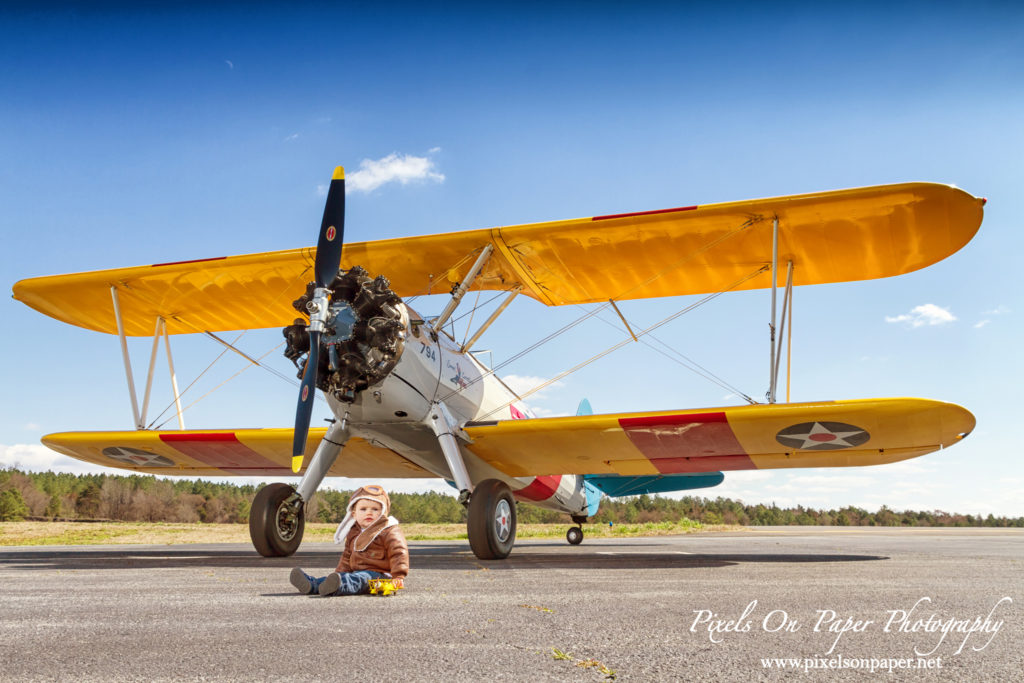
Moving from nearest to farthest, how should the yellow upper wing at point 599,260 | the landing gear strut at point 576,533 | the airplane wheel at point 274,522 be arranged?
the airplane wheel at point 274,522 < the yellow upper wing at point 599,260 < the landing gear strut at point 576,533

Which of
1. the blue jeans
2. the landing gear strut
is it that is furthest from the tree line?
the blue jeans

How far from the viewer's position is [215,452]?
10.5 meters

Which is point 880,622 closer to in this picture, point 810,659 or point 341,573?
point 810,659

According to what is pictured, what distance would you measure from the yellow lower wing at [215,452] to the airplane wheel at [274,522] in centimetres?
145

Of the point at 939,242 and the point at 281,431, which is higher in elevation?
the point at 939,242

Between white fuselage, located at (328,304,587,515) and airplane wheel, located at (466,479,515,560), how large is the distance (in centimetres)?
108

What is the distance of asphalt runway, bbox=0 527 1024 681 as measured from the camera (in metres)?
2.30

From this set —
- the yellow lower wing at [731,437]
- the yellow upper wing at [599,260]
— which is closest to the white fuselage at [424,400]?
the yellow lower wing at [731,437]

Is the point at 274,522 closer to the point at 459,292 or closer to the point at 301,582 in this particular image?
the point at 459,292

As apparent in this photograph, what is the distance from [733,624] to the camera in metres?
3.14

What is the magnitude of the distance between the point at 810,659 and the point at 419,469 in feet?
26.8

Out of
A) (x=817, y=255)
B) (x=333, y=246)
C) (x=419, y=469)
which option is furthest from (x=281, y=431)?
(x=817, y=255)

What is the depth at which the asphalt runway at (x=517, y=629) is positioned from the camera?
7.55 feet

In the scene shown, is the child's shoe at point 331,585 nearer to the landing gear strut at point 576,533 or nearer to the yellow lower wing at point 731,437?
the yellow lower wing at point 731,437
